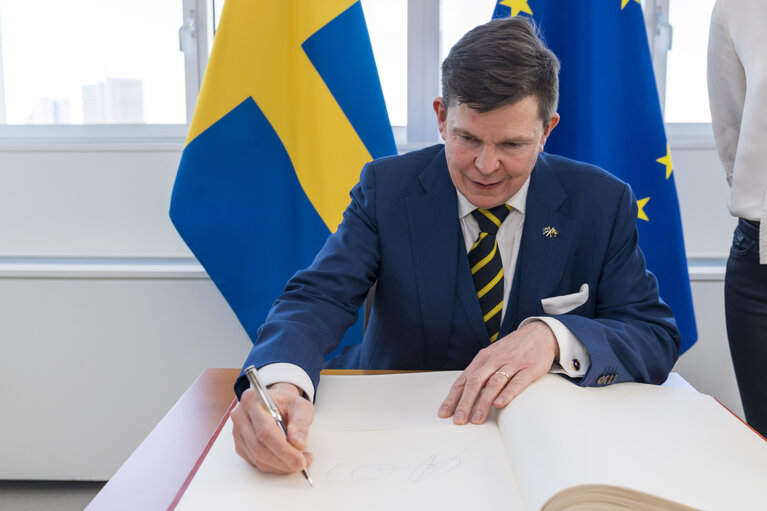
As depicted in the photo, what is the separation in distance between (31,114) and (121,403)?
45.3 inches

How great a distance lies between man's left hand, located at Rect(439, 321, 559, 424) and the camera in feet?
3.03

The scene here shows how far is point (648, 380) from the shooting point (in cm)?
107

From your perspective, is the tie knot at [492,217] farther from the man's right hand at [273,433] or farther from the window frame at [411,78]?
the window frame at [411,78]

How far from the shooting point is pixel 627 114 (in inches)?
75.2

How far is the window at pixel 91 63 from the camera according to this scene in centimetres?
245

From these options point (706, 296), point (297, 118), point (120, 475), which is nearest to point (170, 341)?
point (297, 118)

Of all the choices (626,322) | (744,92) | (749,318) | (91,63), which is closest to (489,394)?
(626,322)

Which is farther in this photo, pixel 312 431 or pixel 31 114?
pixel 31 114

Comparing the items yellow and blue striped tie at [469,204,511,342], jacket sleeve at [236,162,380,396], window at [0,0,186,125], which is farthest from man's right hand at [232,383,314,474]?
window at [0,0,186,125]

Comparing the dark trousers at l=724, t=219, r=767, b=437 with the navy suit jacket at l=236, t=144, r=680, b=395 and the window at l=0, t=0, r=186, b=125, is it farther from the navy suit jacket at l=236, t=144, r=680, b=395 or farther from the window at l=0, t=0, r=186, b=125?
the window at l=0, t=0, r=186, b=125

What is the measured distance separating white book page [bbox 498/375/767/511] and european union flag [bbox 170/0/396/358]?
119 centimetres

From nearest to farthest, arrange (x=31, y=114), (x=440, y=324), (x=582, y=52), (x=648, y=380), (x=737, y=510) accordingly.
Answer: (x=737, y=510) → (x=648, y=380) → (x=440, y=324) → (x=582, y=52) → (x=31, y=114)

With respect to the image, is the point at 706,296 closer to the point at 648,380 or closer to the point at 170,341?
the point at 648,380

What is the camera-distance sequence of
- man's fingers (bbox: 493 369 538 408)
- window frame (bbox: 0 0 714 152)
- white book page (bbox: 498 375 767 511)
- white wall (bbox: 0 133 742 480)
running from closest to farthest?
white book page (bbox: 498 375 767 511)
man's fingers (bbox: 493 369 538 408)
white wall (bbox: 0 133 742 480)
window frame (bbox: 0 0 714 152)
